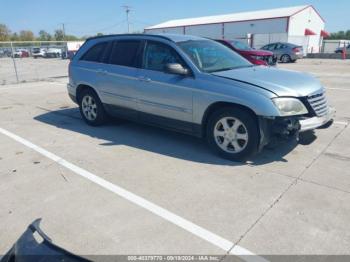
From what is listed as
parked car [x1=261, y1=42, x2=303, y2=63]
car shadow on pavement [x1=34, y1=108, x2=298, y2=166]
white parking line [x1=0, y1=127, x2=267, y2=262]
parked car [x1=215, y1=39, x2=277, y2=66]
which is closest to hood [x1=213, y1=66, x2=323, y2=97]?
car shadow on pavement [x1=34, y1=108, x2=298, y2=166]

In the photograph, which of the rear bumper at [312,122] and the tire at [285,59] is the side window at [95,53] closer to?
the rear bumper at [312,122]

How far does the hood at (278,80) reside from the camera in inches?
159

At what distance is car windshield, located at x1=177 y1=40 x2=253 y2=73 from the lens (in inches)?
184

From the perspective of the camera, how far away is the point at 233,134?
14.1ft

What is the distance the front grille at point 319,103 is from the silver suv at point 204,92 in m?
0.01

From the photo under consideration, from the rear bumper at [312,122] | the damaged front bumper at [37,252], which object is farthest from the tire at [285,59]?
the damaged front bumper at [37,252]

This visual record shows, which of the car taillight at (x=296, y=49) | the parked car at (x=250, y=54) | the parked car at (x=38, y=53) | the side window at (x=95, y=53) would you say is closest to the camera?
the side window at (x=95, y=53)

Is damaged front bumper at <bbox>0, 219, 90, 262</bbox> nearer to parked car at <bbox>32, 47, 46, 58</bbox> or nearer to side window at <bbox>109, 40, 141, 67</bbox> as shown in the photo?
side window at <bbox>109, 40, 141, 67</bbox>

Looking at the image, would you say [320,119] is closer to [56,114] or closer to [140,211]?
[140,211]

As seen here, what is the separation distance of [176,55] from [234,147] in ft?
5.48

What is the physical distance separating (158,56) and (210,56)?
851 millimetres

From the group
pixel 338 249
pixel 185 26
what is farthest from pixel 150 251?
pixel 185 26

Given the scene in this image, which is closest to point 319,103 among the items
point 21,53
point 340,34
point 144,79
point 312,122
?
point 312,122

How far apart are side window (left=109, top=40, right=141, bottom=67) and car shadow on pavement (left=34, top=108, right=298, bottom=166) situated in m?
1.32
